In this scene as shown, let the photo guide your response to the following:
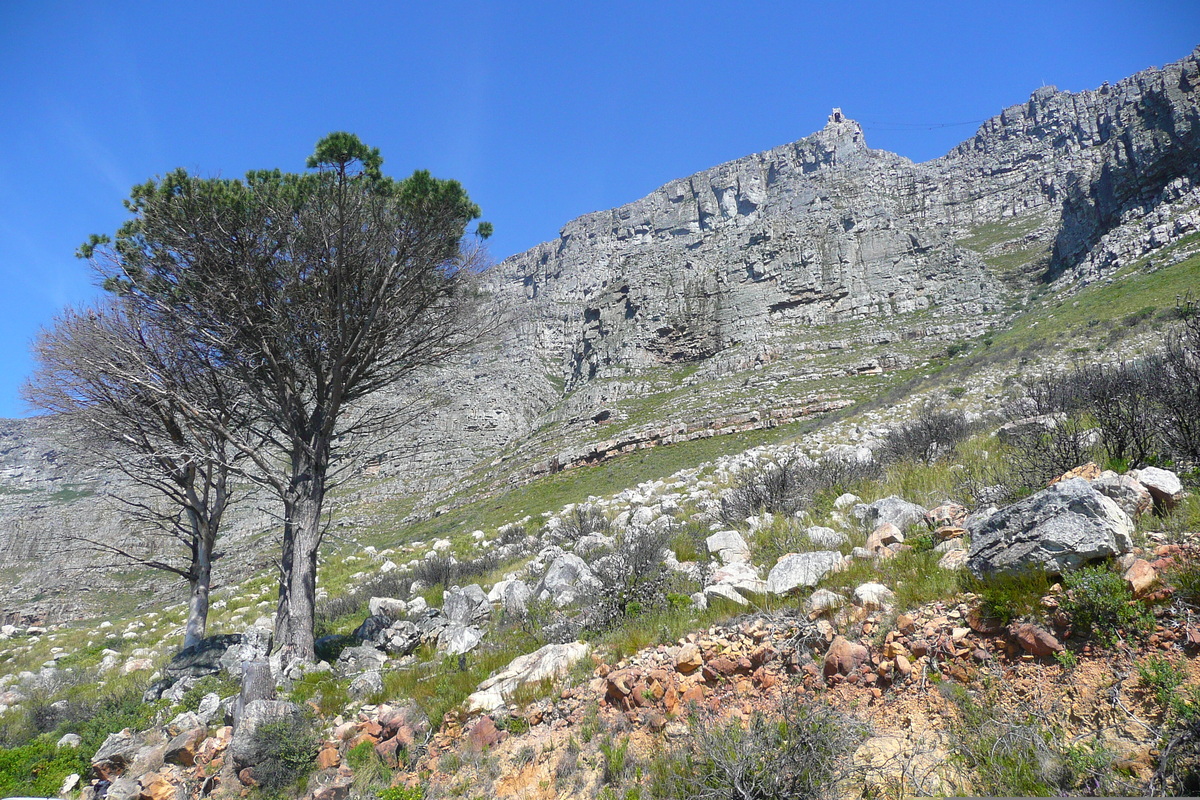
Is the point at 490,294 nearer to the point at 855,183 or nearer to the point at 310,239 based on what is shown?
the point at 310,239

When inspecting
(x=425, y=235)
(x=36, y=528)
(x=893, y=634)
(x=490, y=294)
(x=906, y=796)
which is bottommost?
(x=906, y=796)

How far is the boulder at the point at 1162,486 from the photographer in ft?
10.2

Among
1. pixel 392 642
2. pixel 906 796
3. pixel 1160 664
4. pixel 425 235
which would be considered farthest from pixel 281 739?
pixel 425 235

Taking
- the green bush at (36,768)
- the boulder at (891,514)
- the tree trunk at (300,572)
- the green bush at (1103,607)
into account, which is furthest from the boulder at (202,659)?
the green bush at (1103,607)

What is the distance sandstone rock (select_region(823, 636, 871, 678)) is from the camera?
112 inches

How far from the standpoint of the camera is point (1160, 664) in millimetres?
1979

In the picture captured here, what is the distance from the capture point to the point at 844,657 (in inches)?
113

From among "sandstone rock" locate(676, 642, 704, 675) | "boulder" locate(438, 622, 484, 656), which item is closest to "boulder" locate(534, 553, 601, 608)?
"boulder" locate(438, 622, 484, 656)

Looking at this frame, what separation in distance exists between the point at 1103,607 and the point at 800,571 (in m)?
1.86

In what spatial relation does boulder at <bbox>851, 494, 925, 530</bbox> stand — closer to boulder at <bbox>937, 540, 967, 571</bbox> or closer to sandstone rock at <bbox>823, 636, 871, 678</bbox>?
boulder at <bbox>937, 540, 967, 571</bbox>

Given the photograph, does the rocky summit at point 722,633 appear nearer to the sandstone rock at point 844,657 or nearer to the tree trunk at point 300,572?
the sandstone rock at point 844,657

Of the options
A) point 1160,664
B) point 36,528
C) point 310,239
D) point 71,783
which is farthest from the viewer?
point 36,528

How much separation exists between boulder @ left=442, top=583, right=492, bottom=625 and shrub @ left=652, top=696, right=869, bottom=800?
3.87m

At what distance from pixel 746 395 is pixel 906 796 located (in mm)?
35699
